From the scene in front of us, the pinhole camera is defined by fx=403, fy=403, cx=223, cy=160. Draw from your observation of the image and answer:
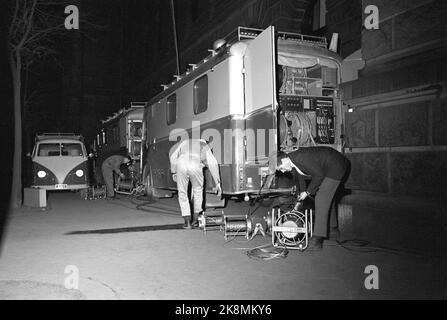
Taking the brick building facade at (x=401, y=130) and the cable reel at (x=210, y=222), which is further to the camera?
the cable reel at (x=210, y=222)

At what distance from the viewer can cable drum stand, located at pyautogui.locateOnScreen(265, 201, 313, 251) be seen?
5.98 metres

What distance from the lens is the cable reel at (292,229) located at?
598 centimetres

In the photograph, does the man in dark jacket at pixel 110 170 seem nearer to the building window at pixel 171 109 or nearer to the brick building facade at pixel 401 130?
the building window at pixel 171 109

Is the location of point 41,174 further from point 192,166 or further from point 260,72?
point 260,72

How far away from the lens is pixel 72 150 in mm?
14953

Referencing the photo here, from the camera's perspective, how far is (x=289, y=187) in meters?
8.23

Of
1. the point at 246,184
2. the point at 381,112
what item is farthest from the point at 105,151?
the point at 381,112

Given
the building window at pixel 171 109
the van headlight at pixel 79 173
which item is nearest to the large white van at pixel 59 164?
the van headlight at pixel 79 173

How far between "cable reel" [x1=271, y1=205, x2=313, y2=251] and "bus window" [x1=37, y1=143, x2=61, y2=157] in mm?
10952

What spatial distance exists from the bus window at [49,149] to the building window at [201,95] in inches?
297

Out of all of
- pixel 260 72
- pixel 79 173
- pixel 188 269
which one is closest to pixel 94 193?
pixel 79 173

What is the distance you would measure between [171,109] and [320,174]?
6184 mm

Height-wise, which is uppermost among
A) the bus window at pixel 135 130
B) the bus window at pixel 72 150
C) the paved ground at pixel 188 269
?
the bus window at pixel 135 130
